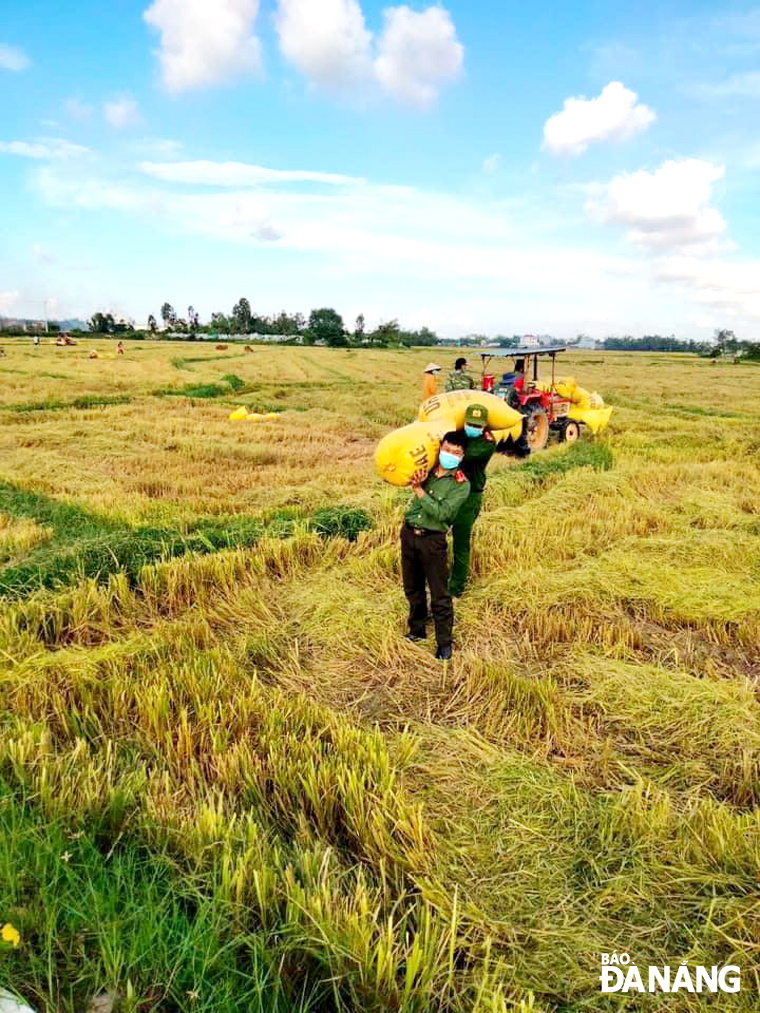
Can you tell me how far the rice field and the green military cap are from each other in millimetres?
1424

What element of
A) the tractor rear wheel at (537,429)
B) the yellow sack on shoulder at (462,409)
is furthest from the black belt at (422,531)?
the tractor rear wheel at (537,429)

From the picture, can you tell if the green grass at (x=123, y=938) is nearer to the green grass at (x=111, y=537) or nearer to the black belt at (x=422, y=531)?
the black belt at (x=422, y=531)

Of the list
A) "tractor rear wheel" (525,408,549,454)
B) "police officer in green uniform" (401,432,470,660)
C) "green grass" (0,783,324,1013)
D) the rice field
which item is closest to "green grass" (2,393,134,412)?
the rice field

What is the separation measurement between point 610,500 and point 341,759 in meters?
5.46

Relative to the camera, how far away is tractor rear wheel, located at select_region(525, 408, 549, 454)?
11.3 metres

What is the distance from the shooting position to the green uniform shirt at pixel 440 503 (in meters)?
3.82

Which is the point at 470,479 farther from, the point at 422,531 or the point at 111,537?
the point at 111,537

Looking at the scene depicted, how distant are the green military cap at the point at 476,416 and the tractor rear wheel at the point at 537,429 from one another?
23.4 ft

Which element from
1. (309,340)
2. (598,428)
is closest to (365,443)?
(598,428)

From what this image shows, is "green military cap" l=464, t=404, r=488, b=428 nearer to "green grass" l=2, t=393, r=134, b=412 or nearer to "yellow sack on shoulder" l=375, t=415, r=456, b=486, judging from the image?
"yellow sack on shoulder" l=375, t=415, r=456, b=486

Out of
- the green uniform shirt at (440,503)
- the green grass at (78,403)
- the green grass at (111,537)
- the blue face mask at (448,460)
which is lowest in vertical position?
the green grass at (111,537)

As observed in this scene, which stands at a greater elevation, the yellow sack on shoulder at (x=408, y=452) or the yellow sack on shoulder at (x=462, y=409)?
the yellow sack on shoulder at (x=462, y=409)

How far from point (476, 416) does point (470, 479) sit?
0.60 metres

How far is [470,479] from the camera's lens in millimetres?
4754
